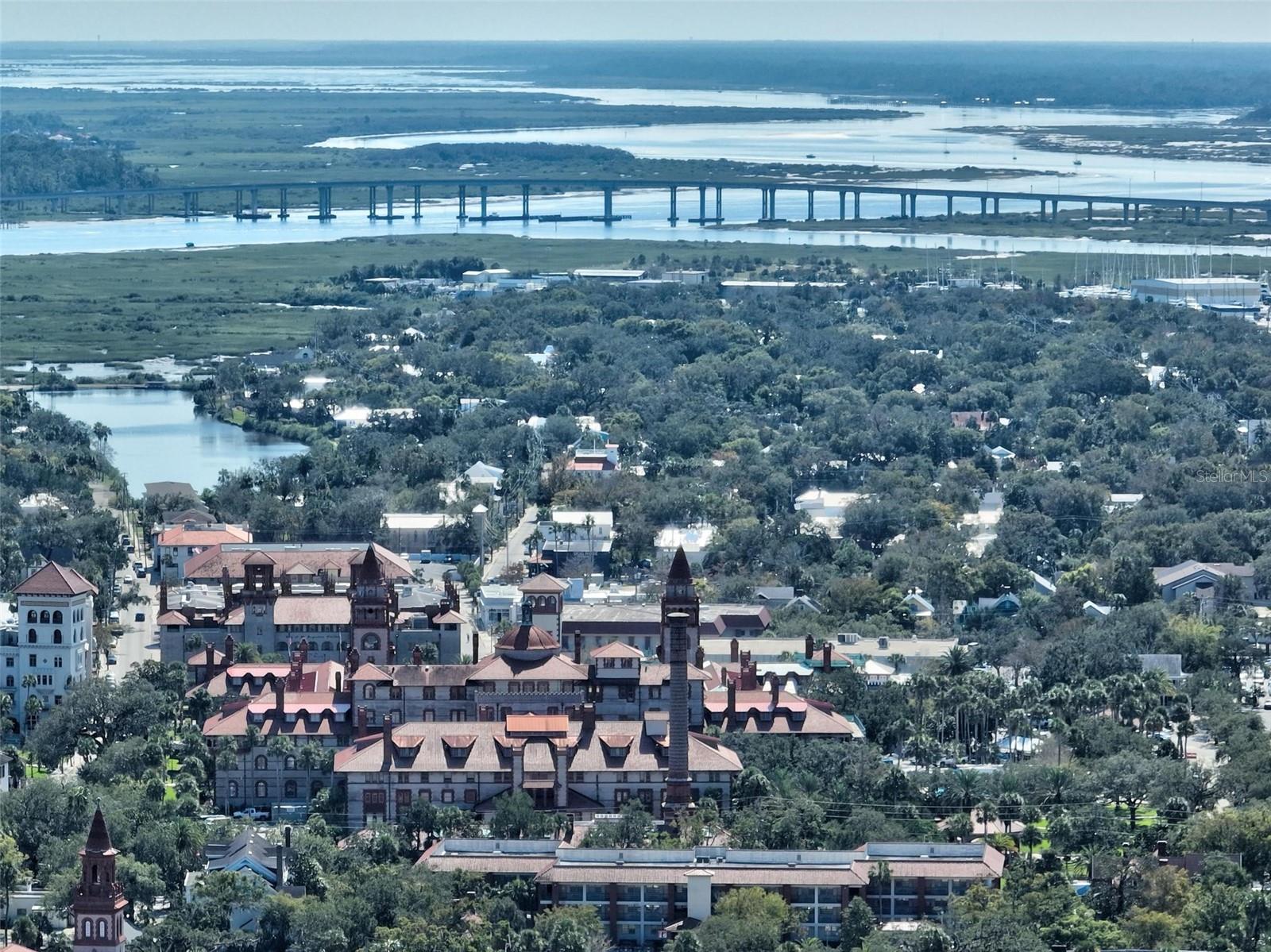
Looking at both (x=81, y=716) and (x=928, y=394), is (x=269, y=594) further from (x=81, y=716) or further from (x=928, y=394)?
(x=928, y=394)

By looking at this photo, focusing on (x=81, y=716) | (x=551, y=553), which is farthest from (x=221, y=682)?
(x=551, y=553)

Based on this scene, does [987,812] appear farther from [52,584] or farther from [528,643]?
[52,584]

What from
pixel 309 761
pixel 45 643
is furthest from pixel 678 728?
pixel 45 643

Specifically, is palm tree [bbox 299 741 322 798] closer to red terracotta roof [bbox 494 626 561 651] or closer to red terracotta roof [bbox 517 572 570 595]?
red terracotta roof [bbox 494 626 561 651]

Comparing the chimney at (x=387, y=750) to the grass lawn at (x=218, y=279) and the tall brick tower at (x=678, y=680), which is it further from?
the grass lawn at (x=218, y=279)

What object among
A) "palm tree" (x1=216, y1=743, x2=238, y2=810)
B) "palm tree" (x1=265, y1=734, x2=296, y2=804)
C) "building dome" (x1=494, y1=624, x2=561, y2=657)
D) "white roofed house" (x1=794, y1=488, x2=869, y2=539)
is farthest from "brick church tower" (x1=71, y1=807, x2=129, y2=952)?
"white roofed house" (x1=794, y1=488, x2=869, y2=539)

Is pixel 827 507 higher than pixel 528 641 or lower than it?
lower
